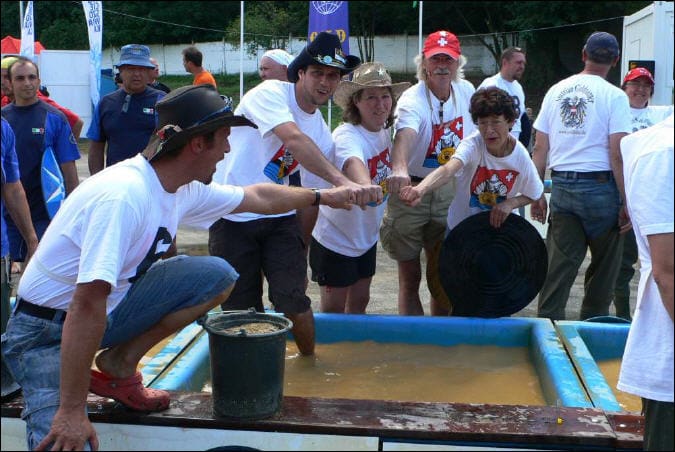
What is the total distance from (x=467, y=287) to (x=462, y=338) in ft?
1.15

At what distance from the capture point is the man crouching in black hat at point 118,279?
263cm

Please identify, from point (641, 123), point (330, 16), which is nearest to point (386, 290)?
point (641, 123)

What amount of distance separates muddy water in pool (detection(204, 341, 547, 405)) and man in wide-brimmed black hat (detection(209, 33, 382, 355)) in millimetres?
296

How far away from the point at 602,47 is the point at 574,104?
439 mm

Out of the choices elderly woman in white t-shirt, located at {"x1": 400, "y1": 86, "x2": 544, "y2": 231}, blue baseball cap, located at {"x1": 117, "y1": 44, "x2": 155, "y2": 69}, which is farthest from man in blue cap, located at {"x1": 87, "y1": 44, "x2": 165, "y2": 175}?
elderly woman in white t-shirt, located at {"x1": 400, "y1": 86, "x2": 544, "y2": 231}

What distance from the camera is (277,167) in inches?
183

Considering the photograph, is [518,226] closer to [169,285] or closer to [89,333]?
[169,285]

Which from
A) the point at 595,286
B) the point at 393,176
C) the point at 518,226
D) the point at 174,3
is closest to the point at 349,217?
the point at 393,176

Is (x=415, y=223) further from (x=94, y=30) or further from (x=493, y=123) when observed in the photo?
(x=94, y=30)

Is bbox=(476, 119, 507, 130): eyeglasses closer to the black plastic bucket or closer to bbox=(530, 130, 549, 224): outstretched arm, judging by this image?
bbox=(530, 130, 549, 224): outstretched arm

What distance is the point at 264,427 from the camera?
10.4 ft

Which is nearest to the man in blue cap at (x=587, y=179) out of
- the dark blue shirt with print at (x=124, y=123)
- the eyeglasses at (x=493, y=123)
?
Answer: the eyeglasses at (x=493, y=123)

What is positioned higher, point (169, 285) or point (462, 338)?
point (169, 285)

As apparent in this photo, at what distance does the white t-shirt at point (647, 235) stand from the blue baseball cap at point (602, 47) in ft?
10.5
